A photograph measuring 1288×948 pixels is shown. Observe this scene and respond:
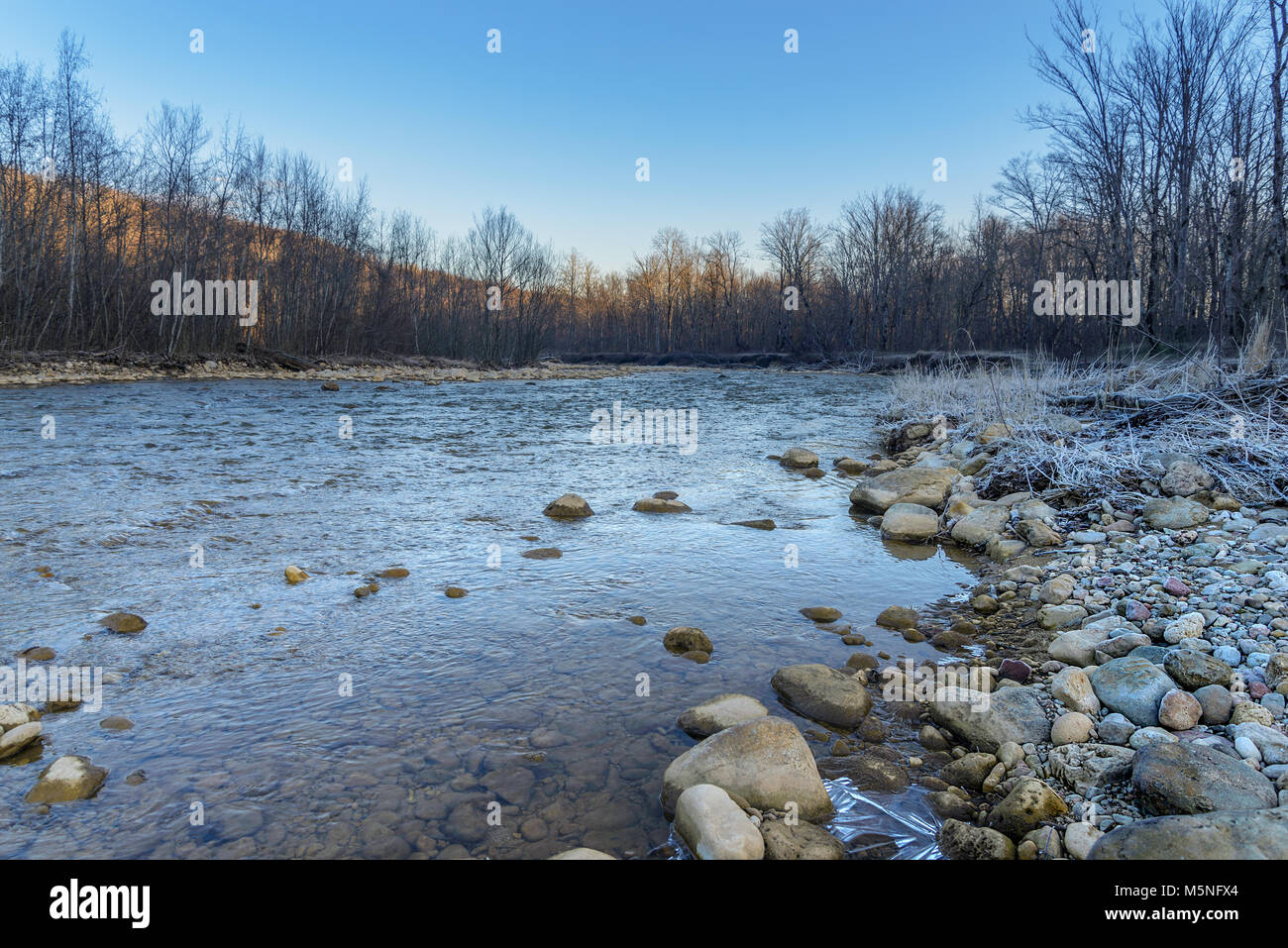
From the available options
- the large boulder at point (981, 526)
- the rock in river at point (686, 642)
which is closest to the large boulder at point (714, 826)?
the rock in river at point (686, 642)

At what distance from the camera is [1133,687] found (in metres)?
3.02

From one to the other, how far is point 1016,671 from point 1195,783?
50.3 inches

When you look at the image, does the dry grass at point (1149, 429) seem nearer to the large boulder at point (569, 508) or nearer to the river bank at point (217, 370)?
the large boulder at point (569, 508)

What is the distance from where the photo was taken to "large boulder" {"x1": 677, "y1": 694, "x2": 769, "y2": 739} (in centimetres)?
324

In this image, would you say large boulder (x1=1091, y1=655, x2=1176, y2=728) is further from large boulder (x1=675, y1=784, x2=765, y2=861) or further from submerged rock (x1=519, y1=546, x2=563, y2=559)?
submerged rock (x1=519, y1=546, x2=563, y2=559)

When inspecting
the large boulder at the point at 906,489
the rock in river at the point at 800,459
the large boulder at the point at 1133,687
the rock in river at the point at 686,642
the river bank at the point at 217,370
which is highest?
the river bank at the point at 217,370

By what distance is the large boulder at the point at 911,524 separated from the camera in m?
6.83

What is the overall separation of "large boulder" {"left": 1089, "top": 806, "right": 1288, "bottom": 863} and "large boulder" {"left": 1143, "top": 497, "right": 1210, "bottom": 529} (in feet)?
12.7

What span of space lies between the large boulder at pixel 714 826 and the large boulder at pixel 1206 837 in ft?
3.51

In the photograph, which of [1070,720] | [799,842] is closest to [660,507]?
[1070,720]

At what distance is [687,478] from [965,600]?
5.17 metres

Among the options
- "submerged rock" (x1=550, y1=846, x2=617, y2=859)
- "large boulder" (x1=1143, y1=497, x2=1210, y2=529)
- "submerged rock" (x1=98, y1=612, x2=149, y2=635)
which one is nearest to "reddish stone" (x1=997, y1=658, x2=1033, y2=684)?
"submerged rock" (x1=550, y1=846, x2=617, y2=859)
